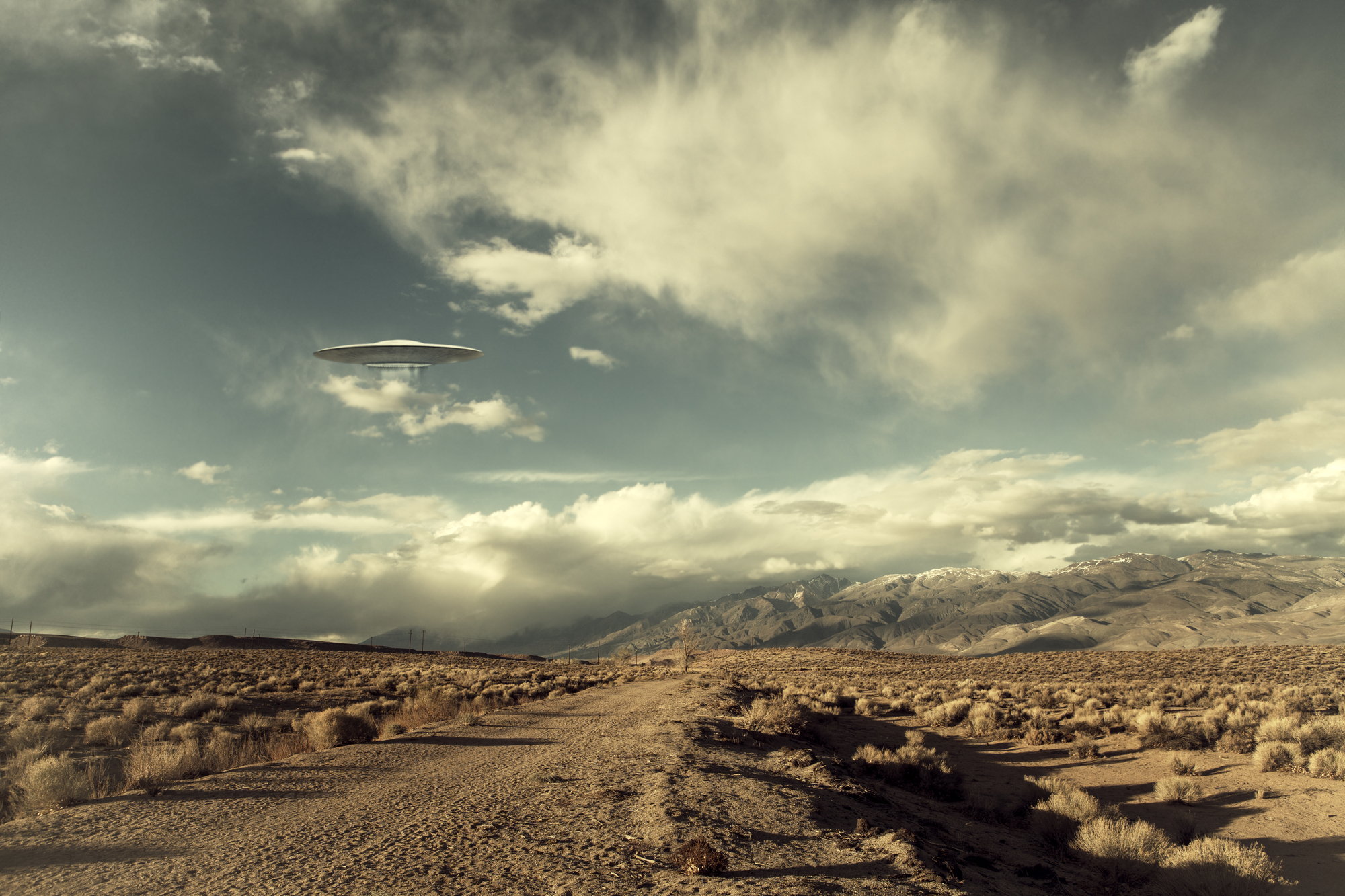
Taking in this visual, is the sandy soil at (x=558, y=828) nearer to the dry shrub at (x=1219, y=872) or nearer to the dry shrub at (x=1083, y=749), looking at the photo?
the dry shrub at (x=1219, y=872)

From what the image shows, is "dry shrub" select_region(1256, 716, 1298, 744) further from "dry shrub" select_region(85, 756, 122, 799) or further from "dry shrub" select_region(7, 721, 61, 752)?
"dry shrub" select_region(7, 721, 61, 752)

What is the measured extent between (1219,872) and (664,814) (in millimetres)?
10042

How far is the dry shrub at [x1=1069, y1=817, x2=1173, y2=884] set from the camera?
11.7 meters

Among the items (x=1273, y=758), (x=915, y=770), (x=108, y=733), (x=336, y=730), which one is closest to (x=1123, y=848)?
(x=915, y=770)

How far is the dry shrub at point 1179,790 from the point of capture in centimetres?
1705

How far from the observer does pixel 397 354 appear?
35094 mm

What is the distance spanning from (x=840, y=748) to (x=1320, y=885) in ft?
45.4

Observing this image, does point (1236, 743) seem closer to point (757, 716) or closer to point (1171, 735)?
point (1171, 735)

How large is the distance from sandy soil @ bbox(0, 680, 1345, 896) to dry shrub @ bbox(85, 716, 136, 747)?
8.97 meters

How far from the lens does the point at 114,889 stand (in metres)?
7.21

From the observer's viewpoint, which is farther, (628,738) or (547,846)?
(628,738)

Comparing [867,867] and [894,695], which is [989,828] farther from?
[894,695]

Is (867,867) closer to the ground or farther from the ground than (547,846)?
closer to the ground

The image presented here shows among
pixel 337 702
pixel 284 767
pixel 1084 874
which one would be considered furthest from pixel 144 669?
pixel 1084 874
